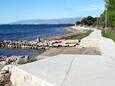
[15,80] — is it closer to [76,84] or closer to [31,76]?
[31,76]

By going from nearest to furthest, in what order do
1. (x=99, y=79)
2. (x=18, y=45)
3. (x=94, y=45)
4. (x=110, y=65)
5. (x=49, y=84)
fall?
1. (x=49, y=84)
2. (x=99, y=79)
3. (x=110, y=65)
4. (x=94, y=45)
5. (x=18, y=45)

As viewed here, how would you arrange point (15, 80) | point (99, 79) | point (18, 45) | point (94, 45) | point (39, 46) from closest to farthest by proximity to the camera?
1. point (99, 79)
2. point (15, 80)
3. point (94, 45)
4. point (39, 46)
5. point (18, 45)

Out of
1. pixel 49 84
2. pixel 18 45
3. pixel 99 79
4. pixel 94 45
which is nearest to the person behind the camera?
pixel 49 84

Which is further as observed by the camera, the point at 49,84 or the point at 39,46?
the point at 39,46

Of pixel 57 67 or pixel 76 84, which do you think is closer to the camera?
pixel 76 84

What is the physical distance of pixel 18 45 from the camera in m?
42.3

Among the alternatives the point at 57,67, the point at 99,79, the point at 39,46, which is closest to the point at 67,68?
the point at 57,67

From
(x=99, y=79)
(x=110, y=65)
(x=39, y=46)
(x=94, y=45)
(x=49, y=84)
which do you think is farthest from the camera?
(x=39, y=46)

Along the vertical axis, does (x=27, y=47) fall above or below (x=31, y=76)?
below

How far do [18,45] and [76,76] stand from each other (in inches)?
1390

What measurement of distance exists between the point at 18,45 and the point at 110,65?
33878 mm

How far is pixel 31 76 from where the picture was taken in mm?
7617

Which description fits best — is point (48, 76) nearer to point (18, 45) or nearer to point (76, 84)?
point (76, 84)

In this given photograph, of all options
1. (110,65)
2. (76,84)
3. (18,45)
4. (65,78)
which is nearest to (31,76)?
(65,78)
